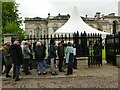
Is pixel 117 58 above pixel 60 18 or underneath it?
underneath

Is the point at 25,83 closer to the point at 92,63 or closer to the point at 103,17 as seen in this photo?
the point at 92,63

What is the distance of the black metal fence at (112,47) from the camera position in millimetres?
20042

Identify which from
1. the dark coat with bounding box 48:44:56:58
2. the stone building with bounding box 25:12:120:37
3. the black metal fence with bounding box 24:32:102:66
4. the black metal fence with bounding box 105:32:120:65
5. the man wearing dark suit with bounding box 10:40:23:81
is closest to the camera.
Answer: the man wearing dark suit with bounding box 10:40:23:81

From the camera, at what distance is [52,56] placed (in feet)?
49.1

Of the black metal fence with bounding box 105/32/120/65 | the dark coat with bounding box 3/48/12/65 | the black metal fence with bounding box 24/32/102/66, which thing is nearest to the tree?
the black metal fence with bounding box 105/32/120/65

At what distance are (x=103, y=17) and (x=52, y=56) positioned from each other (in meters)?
69.4

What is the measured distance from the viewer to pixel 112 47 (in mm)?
20578

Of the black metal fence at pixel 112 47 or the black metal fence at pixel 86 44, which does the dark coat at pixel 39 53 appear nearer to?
the black metal fence at pixel 86 44

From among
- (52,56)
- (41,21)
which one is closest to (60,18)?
(41,21)

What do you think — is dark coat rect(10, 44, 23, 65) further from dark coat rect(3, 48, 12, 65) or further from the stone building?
the stone building

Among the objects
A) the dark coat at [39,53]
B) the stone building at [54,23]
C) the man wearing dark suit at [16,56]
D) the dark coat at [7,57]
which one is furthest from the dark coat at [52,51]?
the stone building at [54,23]

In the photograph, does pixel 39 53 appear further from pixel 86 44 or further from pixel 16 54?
pixel 86 44

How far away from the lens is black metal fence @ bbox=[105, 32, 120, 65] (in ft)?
65.8

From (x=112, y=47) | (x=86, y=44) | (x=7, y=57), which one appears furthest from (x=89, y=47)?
(x=7, y=57)
